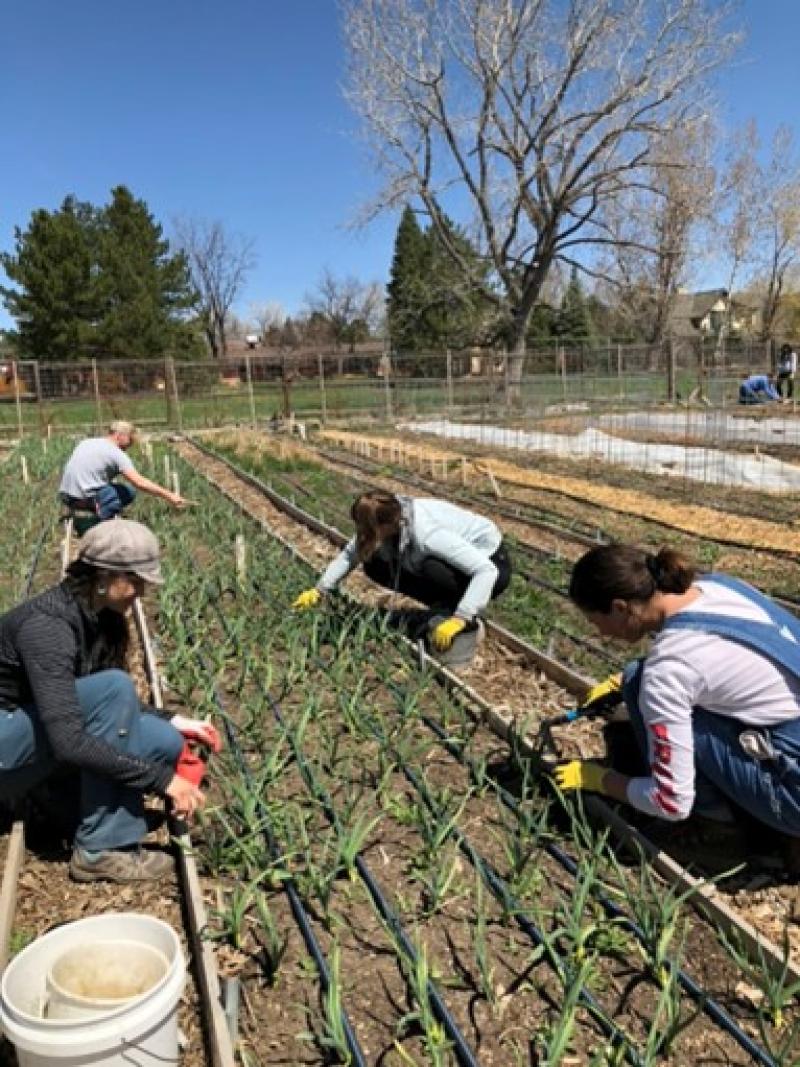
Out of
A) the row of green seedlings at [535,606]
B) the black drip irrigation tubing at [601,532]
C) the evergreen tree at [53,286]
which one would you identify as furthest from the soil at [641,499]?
the evergreen tree at [53,286]

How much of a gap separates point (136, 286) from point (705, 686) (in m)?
35.4

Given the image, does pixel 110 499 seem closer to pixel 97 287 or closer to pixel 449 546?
pixel 449 546

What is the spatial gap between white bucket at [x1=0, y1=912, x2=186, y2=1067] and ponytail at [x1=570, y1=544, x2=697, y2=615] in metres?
1.30

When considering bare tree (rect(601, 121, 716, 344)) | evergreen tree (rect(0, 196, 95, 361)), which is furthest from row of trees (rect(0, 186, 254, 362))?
bare tree (rect(601, 121, 716, 344))

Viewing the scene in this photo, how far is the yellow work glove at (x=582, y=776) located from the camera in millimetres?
2529

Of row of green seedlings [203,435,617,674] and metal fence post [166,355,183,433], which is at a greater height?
metal fence post [166,355,183,433]

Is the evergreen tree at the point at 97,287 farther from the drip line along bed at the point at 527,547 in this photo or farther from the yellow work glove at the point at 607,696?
the yellow work glove at the point at 607,696

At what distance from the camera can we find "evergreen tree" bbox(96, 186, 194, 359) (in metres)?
33.2

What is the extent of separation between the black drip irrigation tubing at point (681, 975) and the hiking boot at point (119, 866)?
1.00m

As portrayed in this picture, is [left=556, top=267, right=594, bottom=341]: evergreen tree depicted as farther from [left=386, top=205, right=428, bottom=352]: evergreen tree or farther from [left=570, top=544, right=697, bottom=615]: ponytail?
[left=570, top=544, right=697, bottom=615]: ponytail

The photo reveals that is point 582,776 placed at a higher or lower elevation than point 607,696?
lower

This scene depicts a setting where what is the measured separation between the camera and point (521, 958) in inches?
83.0

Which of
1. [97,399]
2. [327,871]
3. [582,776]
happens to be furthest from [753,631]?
[97,399]

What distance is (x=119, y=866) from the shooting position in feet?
7.94
